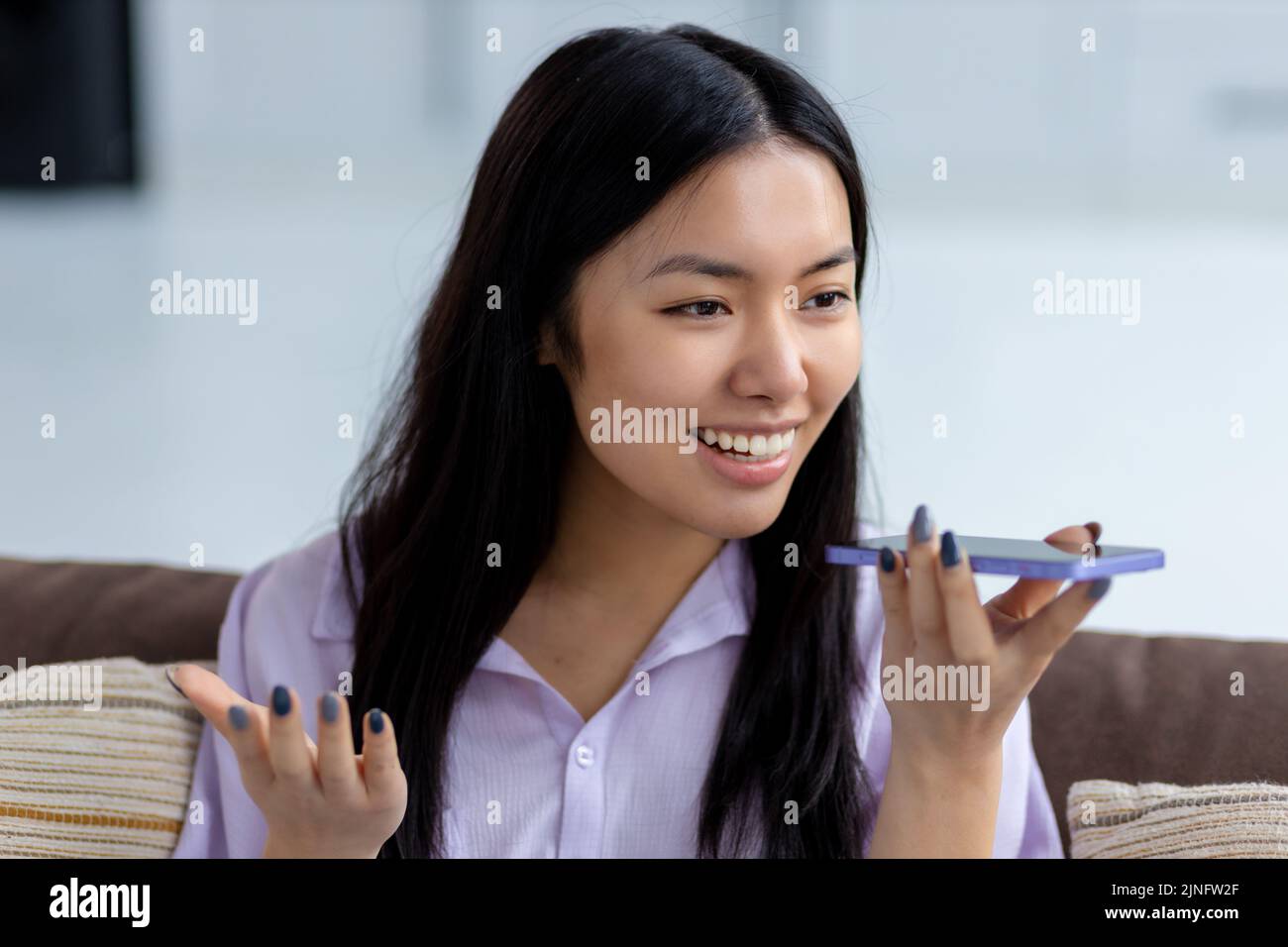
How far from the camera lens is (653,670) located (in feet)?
4.83

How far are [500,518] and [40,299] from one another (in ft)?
17.6

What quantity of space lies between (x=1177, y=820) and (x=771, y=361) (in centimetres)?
62

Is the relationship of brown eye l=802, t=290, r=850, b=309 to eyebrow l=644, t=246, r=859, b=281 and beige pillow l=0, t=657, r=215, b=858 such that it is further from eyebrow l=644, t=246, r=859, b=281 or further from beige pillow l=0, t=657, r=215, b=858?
beige pillow l=0, t=657, r=215, b=858

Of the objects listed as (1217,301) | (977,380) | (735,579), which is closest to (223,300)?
(977,380)

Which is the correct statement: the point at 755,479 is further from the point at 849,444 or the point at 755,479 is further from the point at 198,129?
the point at 198,129

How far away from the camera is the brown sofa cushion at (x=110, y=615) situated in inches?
67.1

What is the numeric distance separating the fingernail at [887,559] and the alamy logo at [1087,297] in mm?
4641

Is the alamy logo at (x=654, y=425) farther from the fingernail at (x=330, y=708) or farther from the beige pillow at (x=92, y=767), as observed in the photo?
the beige pillow at (x=92, y=767)

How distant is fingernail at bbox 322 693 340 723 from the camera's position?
0.99m

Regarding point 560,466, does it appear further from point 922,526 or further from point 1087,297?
point 1087,297

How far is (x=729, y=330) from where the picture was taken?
1.28 m

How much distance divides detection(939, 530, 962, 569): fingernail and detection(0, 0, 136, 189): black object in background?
603cm

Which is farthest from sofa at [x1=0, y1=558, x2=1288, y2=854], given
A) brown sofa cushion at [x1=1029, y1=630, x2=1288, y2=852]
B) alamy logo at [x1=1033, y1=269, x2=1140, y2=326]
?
alamy logo at [x1=1033, y1=269, x2=1140, y2=326]

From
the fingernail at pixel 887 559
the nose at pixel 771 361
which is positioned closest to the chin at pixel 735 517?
the nose at pixel 771 361
